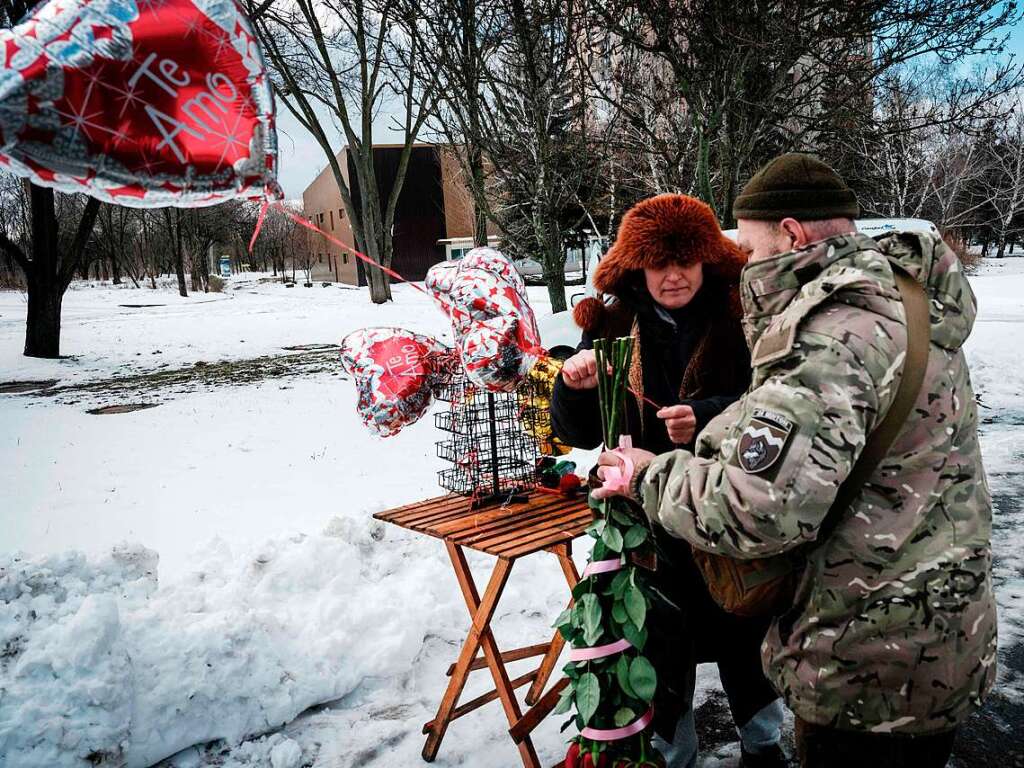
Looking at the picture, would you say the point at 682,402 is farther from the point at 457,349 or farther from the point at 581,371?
the point at 457,349

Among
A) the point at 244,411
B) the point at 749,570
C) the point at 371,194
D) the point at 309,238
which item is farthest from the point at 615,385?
the point at 309,238

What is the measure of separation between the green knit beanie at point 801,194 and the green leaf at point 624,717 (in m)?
1.30

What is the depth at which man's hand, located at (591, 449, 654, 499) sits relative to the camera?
184 centimetres

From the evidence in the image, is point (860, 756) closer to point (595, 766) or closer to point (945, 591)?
point (945, 591)

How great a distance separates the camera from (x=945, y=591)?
1463mm

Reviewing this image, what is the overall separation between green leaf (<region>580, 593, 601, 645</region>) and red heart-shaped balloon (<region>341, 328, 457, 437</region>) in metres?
1.14

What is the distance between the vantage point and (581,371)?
7.77 feet

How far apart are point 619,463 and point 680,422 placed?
0.95 feet

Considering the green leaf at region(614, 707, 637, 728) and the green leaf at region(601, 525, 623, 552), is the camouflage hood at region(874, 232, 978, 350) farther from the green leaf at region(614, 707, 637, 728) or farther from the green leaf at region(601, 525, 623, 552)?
the green leaf at region(614, 707, 637, 728)

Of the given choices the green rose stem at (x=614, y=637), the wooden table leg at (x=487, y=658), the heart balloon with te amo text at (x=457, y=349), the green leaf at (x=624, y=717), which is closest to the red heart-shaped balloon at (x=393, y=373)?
the heart balloon with te amo text at (x=457, y=349)

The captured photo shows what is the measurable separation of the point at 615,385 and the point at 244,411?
7.50 m

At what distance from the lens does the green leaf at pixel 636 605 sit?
6.33 ft

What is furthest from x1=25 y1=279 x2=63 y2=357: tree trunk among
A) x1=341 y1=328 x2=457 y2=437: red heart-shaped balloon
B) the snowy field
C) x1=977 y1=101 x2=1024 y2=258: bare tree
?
x1=977 y1=101 x2=1024 y2=258: bare tree

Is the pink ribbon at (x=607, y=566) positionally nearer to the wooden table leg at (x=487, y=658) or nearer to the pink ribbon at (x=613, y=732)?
the pink ribbon at (x=613, y=732)
